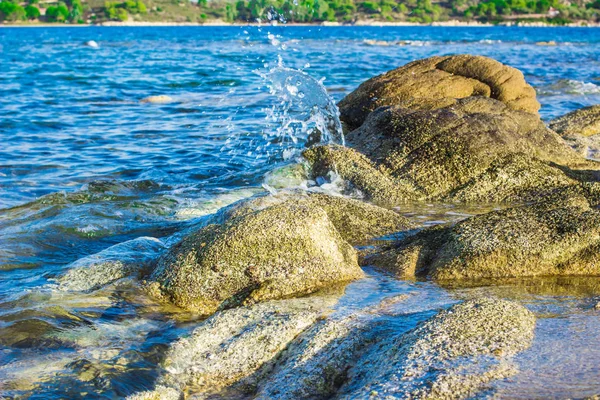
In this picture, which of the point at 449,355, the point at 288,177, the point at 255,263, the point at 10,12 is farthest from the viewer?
the point at 10,12

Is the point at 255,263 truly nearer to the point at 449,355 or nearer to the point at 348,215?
the point at 348,215

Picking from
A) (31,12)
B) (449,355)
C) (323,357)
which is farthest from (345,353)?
(31,12)

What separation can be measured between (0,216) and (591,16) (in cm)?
16038

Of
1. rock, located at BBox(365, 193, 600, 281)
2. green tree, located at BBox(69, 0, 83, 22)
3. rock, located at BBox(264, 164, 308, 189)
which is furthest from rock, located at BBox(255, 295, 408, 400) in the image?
green tree, located at BBox(69, 0, 83, 22)

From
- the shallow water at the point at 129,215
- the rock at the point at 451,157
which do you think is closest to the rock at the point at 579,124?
the rock at the point at 451,157

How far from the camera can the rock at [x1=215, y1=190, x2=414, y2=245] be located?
21.1 ft

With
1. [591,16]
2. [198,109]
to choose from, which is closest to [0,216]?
[198,109]

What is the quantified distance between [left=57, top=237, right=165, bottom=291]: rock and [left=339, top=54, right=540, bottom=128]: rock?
5.63 m

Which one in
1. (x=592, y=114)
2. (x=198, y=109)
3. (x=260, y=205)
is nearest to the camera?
(x=260, y=205)

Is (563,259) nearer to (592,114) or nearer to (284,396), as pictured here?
(284,396)

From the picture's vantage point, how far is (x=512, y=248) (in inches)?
214

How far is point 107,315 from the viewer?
506 cm

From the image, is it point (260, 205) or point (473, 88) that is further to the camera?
point (473, 88)

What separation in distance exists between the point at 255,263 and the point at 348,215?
1.75m
